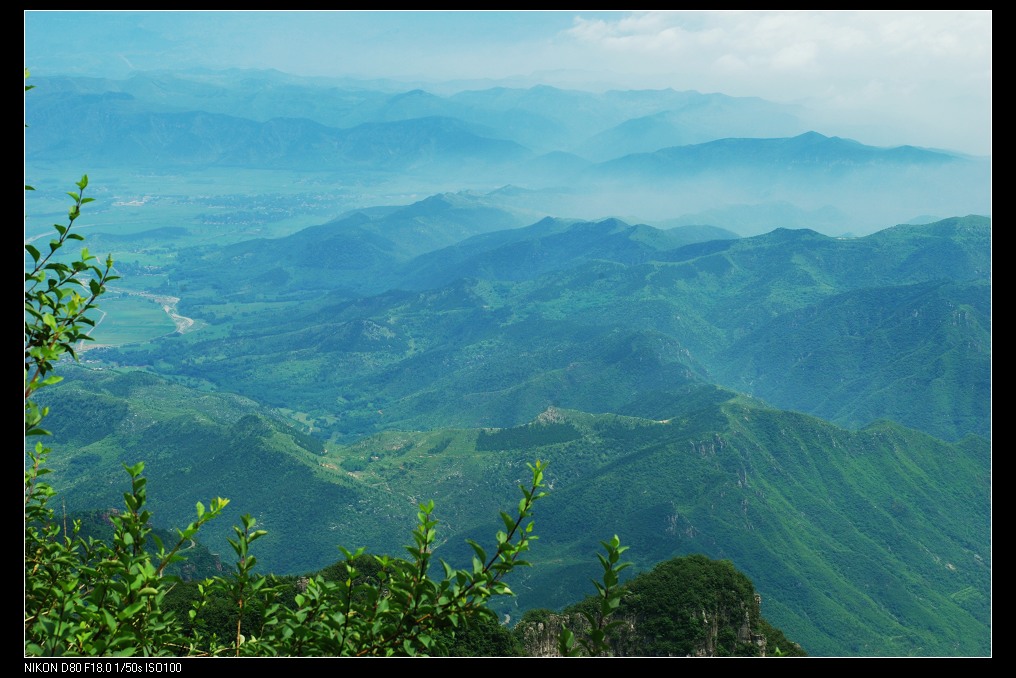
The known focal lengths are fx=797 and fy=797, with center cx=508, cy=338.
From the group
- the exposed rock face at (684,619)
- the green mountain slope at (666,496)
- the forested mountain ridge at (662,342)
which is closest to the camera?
the exposed rock face at (684,619)

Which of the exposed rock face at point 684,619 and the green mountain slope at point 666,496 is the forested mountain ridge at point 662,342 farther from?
the exposed rock face at point 684,619

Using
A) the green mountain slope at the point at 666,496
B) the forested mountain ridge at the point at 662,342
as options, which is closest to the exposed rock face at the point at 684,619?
the green mountain slope at the point at 666,496

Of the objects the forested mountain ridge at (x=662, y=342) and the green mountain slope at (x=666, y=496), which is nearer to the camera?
the green mountain slope at (x=666, y=496)

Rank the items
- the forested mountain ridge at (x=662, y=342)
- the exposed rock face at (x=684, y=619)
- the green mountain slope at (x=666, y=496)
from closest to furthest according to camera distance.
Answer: the exposed rock face at (x=684, y=619)
the green mountain slope at (x=666, y=496)
the forested mountain ridge at (x=662, y=342)

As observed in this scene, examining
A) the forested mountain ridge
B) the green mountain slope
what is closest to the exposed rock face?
the green mountain slope

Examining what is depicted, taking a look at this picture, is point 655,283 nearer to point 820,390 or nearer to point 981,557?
point 820,390

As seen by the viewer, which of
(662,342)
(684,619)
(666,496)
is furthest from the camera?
(662,342)

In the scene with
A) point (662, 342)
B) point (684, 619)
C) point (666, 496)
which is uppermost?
point (662, 342)

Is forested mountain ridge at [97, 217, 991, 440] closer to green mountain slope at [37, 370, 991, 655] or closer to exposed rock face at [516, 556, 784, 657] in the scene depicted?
green mountain slope at [37, 370, 991, 655]

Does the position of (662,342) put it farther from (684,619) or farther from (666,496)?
(684,619)

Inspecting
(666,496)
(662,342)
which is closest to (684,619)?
(666,496)

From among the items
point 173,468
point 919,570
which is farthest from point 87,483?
point 919,570
